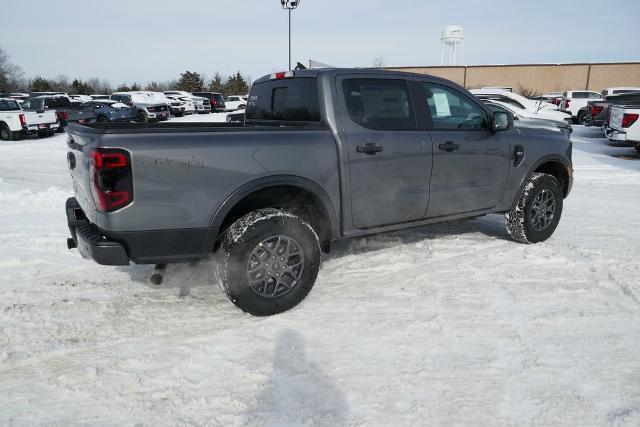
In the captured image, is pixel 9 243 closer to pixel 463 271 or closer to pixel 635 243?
pixel 463 271

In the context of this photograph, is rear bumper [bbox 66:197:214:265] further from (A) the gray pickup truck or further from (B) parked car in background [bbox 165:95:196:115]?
(B) parked car in background [bbox 165:95:196:115]

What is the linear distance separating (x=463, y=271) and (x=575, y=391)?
6.07ft

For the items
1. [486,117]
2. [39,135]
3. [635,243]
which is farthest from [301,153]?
[39,135]

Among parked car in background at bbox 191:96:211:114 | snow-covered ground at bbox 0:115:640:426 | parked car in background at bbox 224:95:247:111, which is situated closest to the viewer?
snow-covered ground at bbox 0:115:640:426

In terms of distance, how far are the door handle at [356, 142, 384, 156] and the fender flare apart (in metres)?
0.46

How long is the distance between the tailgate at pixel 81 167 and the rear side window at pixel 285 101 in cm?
170

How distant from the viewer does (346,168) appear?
3.68 meters

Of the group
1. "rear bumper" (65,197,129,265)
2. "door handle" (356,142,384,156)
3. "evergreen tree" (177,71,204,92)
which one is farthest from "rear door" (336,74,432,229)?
"evergreen tree" (177,71,204,92)

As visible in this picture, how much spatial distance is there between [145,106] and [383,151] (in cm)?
2315

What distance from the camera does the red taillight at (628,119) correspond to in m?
12.1

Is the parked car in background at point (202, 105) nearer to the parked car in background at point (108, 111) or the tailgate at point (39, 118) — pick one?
the parked car in background at point (108, 111)

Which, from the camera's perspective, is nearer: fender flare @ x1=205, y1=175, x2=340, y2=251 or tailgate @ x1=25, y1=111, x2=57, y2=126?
fender flare @ x1=205, y1=175, x2=340, y2=251

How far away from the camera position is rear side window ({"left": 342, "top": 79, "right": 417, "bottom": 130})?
3842 millimetres

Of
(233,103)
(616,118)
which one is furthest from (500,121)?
(233,103)
